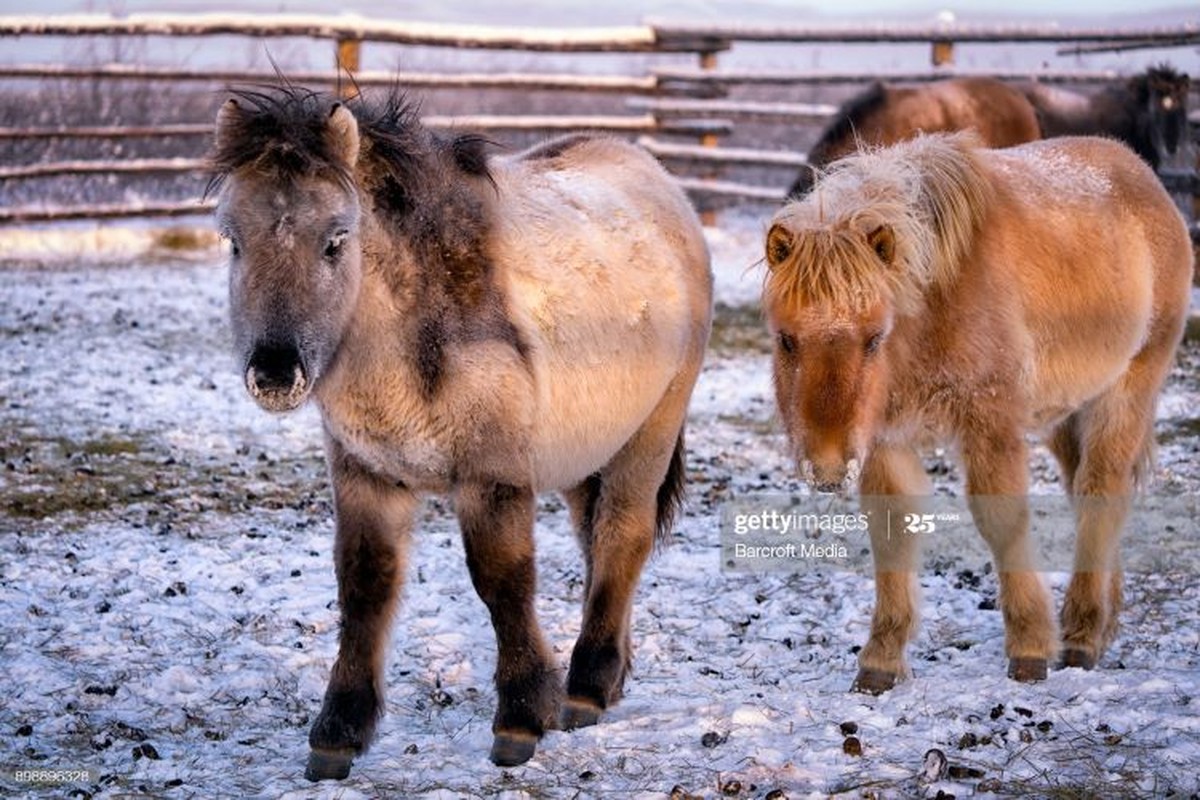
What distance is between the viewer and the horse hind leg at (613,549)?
15.2 feet

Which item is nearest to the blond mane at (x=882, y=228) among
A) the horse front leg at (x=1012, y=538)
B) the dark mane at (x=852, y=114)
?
the horse front leg at (x=1012, y=538)

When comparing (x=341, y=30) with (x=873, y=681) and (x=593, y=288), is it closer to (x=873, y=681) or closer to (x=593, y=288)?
(x=593, y=288)

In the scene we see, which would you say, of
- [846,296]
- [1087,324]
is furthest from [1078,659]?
[846,296]

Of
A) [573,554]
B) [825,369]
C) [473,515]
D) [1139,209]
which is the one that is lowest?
[573,554]

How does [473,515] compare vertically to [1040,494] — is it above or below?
above

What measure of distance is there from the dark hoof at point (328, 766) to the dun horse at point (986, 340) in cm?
166

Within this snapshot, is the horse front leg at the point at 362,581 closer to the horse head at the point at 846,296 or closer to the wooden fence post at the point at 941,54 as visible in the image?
the horse head at the point at 846,296

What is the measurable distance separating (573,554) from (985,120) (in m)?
6.88

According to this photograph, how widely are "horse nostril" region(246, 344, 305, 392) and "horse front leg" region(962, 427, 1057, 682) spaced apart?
2.33 meters

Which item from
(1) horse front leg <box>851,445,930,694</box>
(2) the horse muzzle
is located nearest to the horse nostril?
(2) the horse muzzle

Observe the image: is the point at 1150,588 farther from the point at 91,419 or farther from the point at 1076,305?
the point at 91,419

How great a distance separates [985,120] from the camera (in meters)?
11.6

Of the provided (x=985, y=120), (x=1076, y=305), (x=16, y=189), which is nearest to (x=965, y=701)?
(x=1076, y=305)

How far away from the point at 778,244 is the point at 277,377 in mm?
1721
